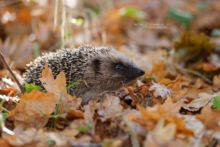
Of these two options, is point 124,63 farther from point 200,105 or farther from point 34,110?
point 34,110

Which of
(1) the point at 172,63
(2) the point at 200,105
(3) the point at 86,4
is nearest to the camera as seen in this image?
(2) the point at 200,105

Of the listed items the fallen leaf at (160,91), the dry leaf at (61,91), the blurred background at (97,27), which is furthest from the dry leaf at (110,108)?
the blurred background at (97,27)

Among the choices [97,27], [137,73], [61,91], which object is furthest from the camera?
[97,27]

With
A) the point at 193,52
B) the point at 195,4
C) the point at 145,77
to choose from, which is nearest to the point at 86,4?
the point at 195,4

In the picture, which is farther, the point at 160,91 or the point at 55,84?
the point at 160,91

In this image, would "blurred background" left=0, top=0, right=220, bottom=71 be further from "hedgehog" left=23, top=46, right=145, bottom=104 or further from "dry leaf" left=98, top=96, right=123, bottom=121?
"dry leaf" left=98, top=96, right=123, bottom=121

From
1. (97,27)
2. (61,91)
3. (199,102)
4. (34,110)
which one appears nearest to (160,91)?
(199,102)

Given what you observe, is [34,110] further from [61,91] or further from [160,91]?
[160,91]
